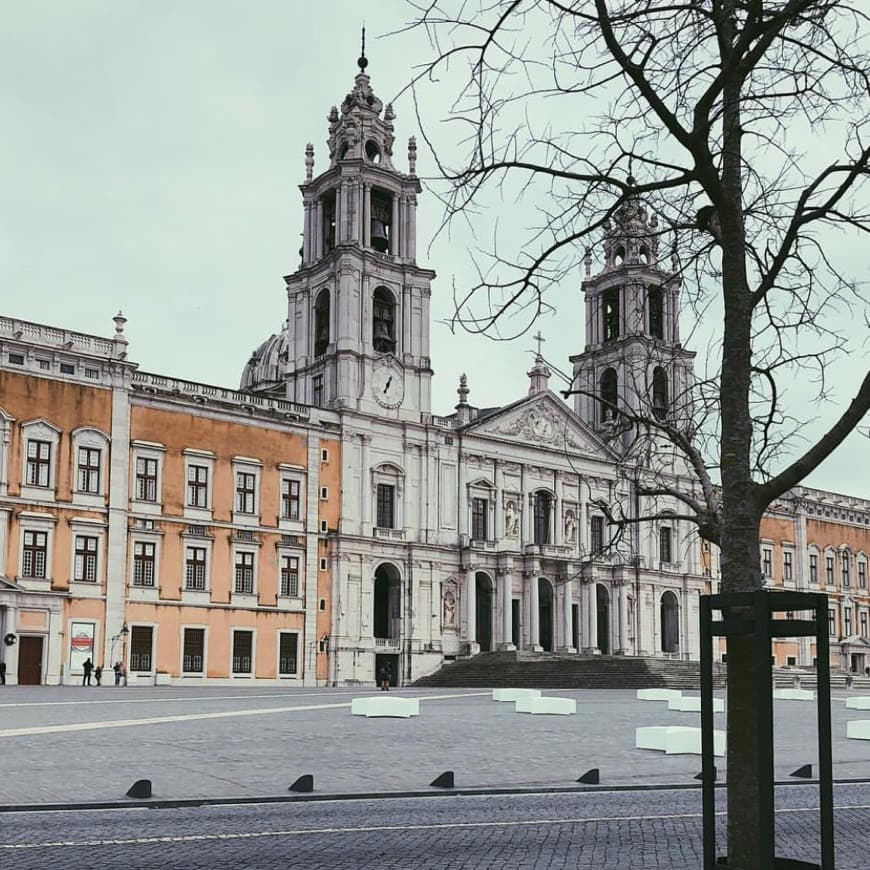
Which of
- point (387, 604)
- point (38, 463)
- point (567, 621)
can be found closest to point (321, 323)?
point (387, 604)

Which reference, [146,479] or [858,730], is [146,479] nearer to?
[146,479]

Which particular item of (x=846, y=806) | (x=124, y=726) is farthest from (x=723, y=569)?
(x=124, y=726)

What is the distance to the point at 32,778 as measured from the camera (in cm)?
1620

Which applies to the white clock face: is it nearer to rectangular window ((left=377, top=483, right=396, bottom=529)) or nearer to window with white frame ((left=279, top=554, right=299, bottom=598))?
rectangular window ((left=377, top=483, right=396, bottom=529))

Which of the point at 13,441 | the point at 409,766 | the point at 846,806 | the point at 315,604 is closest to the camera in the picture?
the point at 846,806

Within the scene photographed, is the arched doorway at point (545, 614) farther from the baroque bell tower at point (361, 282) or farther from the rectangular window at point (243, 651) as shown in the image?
the rectangular window at point (243, 651)

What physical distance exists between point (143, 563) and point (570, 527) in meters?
26.2

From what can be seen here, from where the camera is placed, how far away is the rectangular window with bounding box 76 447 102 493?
5050 centimetres

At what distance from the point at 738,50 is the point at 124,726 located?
2089 cm

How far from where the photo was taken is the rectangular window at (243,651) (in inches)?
2149

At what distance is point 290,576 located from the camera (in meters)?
57.1

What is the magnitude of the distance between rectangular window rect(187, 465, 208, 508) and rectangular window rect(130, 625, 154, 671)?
5.94 m

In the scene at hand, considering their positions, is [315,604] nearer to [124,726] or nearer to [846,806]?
[124,726]

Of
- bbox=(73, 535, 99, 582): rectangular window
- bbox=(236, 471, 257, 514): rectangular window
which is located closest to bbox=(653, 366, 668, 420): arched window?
bbox=(73, 535, 99, 582): rectangular window
